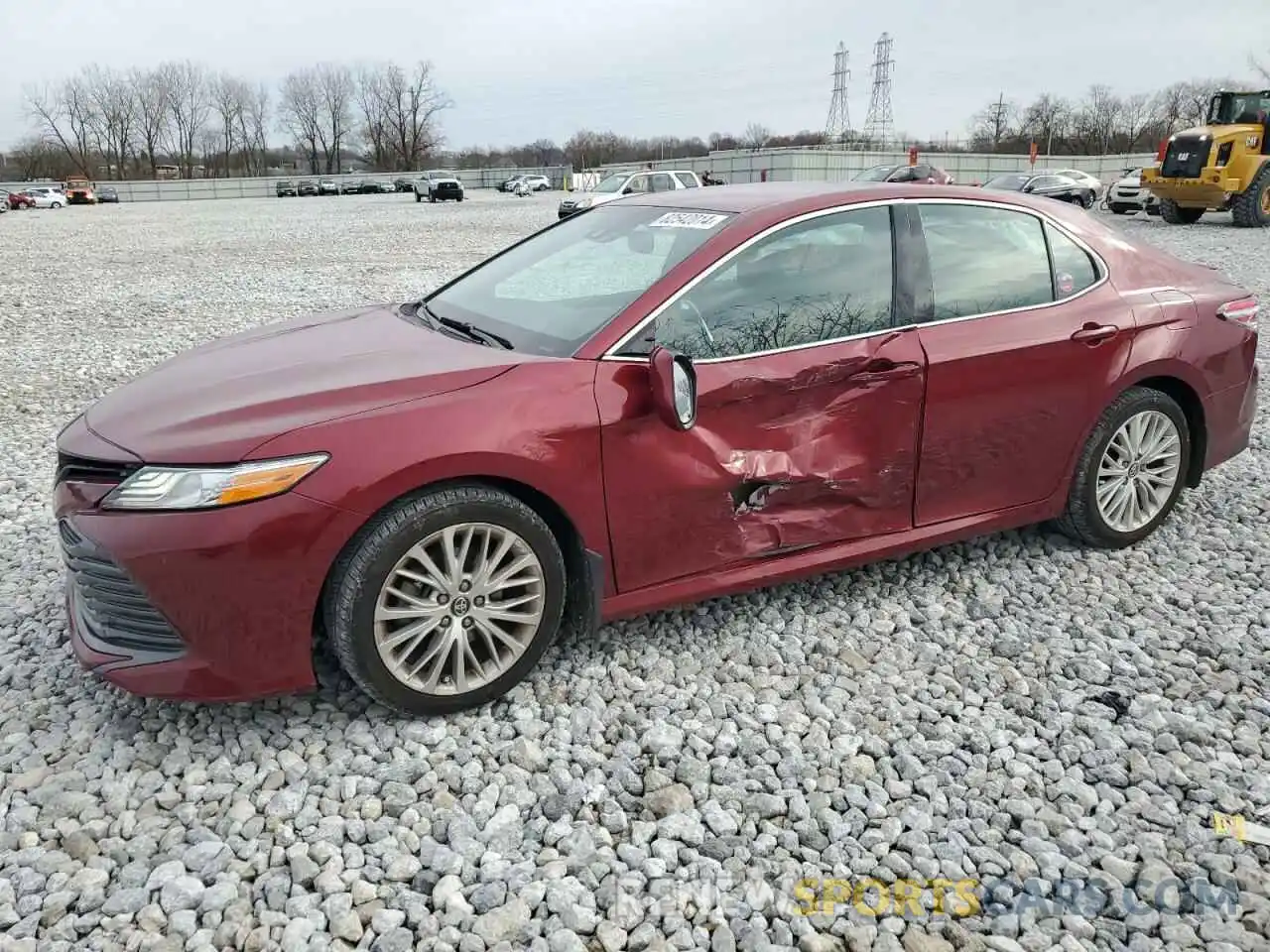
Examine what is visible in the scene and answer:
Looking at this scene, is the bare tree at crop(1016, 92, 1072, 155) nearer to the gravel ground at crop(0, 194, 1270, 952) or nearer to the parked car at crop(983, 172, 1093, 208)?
the parked car at crop(983, 172, 1093, 208)

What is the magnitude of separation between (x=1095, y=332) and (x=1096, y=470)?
0.60 m

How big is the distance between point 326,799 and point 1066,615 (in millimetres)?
2810

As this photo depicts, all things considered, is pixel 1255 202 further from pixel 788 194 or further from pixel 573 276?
pixel 573 276

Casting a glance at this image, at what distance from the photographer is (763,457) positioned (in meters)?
3.36

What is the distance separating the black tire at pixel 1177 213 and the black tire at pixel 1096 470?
21078mm

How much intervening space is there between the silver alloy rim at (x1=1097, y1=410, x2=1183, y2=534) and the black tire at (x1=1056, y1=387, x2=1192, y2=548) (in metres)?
0.03

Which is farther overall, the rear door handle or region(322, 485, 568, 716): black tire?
the rear door handle

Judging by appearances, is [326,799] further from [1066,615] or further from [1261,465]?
[1261,465]

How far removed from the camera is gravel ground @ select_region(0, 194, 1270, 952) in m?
2.34

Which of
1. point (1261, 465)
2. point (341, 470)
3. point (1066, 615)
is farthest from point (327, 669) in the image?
point (1261, 465)

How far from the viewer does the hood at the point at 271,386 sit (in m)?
2.80

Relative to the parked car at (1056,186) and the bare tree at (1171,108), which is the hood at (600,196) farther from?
the bare tree at (1171,108)

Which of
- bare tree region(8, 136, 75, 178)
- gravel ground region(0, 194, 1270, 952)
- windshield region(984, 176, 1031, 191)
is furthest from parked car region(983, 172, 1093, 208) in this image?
bare tree region(8, 136, 75, 178)

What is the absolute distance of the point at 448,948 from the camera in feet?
7.38
